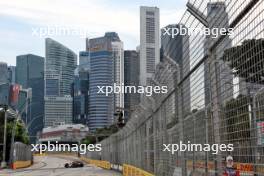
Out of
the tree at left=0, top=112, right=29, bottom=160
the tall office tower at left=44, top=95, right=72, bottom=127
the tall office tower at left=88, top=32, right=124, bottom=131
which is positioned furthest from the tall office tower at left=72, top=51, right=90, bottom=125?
the tree at left=0, top=112, right=29, bottom=160

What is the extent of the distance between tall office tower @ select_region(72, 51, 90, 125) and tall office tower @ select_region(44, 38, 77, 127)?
1736 mm

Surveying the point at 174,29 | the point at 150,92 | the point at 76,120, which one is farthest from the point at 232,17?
the point at 76,120

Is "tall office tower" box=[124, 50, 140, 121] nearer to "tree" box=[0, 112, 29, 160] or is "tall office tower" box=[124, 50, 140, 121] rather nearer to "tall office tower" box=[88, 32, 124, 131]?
"tall office tower" box=[88, 32, 124, 131]

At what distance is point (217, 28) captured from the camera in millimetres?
5355

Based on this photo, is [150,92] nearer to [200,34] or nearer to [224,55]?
[200,34]

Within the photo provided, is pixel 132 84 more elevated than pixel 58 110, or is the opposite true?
pixel 58 110

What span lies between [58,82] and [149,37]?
11255cm

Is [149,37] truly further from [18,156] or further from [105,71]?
[105,71]

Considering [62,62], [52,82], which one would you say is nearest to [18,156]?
[52,82]

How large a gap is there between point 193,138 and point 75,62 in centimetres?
15152

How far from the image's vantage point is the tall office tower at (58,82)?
127562 millimetres

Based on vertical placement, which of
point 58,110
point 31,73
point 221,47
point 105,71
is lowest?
point 221,47

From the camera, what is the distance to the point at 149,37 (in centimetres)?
3083

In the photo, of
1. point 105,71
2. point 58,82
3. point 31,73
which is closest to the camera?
point 105,71
